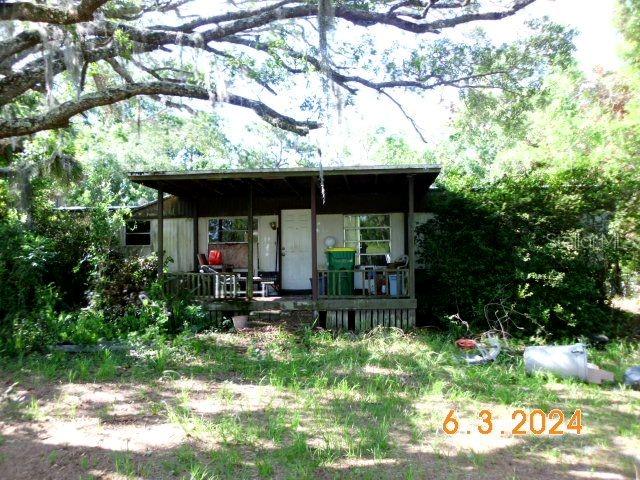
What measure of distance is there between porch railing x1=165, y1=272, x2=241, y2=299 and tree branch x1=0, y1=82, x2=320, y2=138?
3.33 meters

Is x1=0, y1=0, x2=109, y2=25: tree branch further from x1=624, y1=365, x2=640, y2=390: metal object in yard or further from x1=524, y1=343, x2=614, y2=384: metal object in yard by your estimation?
x1=624, y1=365, x2=640, y2=390: metal object in yard

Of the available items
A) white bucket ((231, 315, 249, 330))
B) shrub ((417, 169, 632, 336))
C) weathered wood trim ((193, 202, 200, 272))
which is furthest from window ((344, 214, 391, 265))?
weathered wood trim ((193, 202, 200, 272))

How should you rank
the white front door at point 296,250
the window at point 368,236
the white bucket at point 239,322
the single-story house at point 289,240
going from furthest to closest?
the white front door at point 296,250
the window at point 368,236
the single-story house at point 289,240
the white bucket at point 239,322

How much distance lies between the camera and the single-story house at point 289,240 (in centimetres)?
898

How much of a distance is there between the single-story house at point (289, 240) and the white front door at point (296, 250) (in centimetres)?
3

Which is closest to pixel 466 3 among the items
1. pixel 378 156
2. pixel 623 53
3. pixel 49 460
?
pixel 623 53

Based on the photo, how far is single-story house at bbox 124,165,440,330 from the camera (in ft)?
29.5

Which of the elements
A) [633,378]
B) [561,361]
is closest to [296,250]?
[561,361]

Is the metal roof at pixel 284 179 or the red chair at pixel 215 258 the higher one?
the metal roof at pixel 284 179

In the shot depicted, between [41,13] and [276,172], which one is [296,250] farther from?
[41,13]

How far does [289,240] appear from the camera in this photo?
1177 centimetres

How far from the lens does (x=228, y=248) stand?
1231 centimetres

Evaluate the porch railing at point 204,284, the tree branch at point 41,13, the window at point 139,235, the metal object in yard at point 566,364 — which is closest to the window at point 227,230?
the window at point 139,235

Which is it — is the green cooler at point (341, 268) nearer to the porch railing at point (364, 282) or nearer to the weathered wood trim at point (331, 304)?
the porch railing at point (364, 282)
